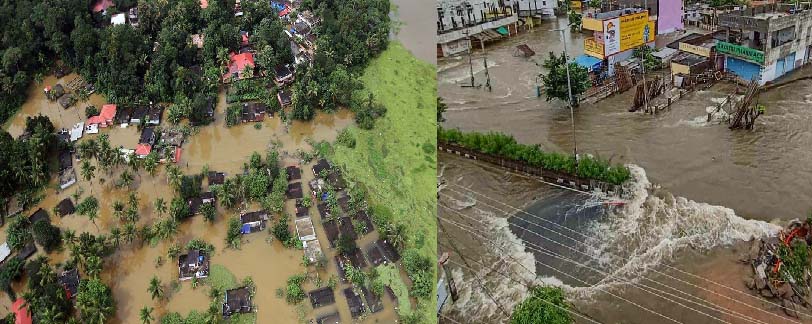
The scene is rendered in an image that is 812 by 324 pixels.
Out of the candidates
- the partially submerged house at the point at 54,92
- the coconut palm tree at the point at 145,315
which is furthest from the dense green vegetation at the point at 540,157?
the partially submerged house at the point at 54,92

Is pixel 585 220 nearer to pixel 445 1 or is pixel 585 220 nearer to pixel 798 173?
pixel 798 173

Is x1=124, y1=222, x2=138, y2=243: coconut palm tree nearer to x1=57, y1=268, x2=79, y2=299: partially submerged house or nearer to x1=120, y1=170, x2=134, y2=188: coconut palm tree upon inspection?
x1=57, y1=268, x2=79, y2=299: partially submerged house

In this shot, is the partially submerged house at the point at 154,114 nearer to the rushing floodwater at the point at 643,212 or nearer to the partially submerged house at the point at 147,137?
the partially submerged house at the point at 147,137

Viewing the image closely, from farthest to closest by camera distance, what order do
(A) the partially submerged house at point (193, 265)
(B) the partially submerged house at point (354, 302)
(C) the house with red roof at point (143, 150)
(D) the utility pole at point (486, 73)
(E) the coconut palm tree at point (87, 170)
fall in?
(D) the utility pole at point (486, 73)
(C) the house with red roof at point (143, 150)
(E) the coconut palm tree at point (87, 170)
(A) the partially submerged house at point (193, 265)
(B) the partially submerged house at point (354, 302)

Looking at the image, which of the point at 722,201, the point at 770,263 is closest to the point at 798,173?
the point at 722,201

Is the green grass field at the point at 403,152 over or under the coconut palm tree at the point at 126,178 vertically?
under

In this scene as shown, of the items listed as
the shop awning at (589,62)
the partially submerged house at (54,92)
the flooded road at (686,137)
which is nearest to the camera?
the flooded road at (686,137)

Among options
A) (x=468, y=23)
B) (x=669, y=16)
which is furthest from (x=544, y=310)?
(x=468, y=23)
